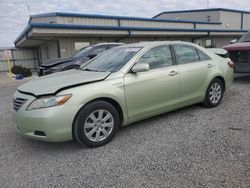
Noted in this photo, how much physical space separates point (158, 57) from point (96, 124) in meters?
1.77

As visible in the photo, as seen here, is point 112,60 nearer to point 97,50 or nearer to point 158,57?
point 158,57

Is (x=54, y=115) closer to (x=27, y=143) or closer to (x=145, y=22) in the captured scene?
(x=27, y=143)

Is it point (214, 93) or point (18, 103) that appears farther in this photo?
point (214, 93)

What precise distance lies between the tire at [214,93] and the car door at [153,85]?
3.31ft

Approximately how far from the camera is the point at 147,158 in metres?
3.15

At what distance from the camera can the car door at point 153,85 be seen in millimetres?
3834

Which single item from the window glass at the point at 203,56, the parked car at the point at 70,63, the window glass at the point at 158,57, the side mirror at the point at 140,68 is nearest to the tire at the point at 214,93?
the window glass at the point at 203,56

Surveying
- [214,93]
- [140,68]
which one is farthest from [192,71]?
[140,68]

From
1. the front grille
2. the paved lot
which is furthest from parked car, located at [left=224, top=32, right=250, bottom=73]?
the front grille

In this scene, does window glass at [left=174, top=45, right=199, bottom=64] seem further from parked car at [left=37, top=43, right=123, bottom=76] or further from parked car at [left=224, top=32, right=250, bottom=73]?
parked car at [left=37, top=43, right=123, bottom=76]

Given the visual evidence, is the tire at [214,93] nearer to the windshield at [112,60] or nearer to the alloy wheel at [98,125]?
the windshield at [112,60]

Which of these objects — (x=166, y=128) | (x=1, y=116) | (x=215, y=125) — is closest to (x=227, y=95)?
(x=215, y=125)

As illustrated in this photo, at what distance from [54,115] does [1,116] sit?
3.13 metres

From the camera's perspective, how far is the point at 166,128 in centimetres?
416
